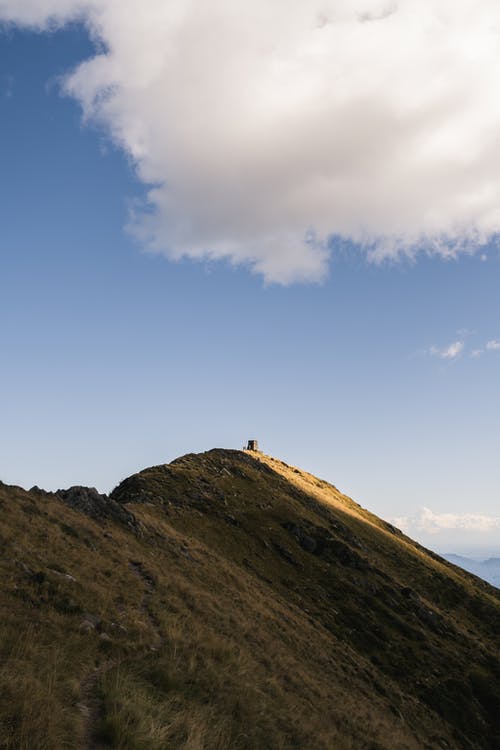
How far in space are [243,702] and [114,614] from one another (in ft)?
17.2

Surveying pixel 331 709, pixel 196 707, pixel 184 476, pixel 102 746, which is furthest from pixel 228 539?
pixel 102 746

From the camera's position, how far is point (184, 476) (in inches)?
2196

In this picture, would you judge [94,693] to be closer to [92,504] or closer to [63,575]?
[63,575]

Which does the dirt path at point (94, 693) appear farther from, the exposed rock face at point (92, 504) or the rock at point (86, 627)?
the exposed rock face at point (92, 504)

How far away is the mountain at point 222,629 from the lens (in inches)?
416

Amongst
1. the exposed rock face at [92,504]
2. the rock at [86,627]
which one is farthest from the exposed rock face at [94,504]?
the rock at [86,627]

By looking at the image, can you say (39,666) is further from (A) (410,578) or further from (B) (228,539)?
(A) (410,578)

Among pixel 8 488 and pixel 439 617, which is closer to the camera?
pixel 8 488

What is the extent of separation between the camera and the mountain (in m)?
10.6

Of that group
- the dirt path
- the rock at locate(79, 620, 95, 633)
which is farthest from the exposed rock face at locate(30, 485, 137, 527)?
the rock at locate(79, 620, 95, 633)

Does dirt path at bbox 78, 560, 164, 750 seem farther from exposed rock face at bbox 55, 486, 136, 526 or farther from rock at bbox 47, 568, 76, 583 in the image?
exposed rock face at bbox 55, 486, 136, 526

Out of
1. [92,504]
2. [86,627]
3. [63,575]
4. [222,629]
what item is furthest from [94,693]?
[92,504]

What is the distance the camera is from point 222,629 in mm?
21984

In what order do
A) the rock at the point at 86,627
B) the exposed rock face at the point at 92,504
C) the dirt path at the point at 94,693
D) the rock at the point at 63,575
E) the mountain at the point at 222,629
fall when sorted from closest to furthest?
the dirt path at the point at 94,693 < the mountain at the point at 222,629 < the rock at the point at 86,627 < the rock at the point at 63,575 < the exposed rock face at the point at 92,504
